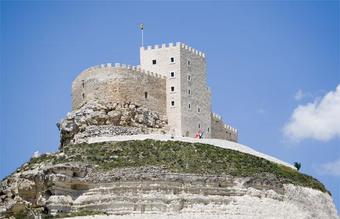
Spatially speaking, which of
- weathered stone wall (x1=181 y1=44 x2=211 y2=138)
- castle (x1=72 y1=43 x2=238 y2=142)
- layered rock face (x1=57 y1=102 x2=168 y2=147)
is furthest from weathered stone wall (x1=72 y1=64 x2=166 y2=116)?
weathered stone wall (x1=181 y1=44 x2=211 y2=138)

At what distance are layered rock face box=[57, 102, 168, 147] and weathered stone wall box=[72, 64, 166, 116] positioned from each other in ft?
2.08

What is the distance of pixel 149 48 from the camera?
94.0 m

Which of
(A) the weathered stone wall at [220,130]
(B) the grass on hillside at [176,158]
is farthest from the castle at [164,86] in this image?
(B) the grass on hillside at [176,158]

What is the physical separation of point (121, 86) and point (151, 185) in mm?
15803

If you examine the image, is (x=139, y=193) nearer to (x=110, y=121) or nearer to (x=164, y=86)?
(x=110, y=121)

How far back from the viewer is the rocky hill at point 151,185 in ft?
249

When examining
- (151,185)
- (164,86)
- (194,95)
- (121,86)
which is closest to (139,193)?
(151,185)

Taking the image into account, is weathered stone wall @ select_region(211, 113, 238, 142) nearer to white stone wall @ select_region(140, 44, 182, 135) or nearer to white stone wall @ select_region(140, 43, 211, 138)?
white stone wall @ select_region(140, 43, 211, 138)

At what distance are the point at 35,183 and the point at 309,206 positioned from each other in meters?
20.8

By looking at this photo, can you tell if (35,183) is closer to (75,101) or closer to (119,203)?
(119,203)

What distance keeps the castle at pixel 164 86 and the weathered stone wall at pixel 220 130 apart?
2.63m

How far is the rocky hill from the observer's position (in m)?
75.8

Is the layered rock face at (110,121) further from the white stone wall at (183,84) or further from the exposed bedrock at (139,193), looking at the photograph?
the exposed bedrock at (139,193)

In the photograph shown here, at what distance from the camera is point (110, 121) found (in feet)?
293
